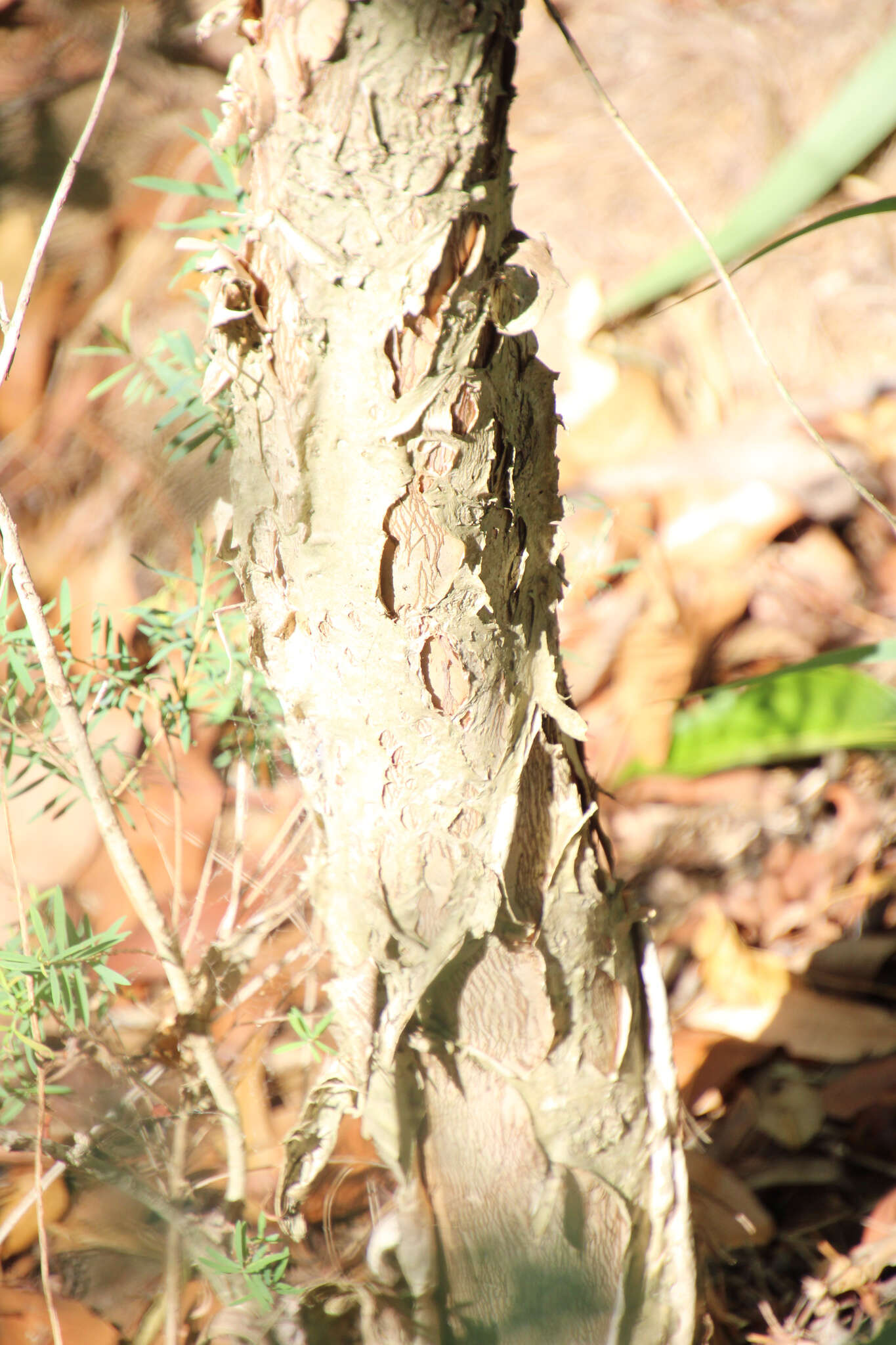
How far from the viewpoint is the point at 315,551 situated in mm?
334

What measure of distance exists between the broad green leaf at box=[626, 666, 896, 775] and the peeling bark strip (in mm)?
362

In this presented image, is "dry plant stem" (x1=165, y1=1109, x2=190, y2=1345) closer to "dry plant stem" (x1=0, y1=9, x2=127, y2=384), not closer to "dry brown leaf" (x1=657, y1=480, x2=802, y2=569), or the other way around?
"dry plant stem" (x1=0, y1=9, x2=127, y2=384)

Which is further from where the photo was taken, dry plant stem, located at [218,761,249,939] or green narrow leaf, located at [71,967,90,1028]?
dry plant stem, located at [218,761,249,939]

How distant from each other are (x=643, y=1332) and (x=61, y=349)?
3.21 ft

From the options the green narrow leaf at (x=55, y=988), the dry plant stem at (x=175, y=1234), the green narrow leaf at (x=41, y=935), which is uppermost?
the green narrow leaf at (x=41, y=935)

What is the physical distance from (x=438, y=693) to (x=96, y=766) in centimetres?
17

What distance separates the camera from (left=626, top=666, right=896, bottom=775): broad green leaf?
0.75 meters

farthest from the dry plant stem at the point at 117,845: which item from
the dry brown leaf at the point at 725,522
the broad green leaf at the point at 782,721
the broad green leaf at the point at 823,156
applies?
the dry brown leaf at the point at 725,522

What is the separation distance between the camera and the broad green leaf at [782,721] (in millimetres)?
747

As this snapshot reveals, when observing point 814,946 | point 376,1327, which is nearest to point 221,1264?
point 376,1327

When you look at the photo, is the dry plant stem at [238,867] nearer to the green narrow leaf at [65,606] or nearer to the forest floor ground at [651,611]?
the forest floor ground at [651,611]

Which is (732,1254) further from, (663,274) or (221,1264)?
(663,274)

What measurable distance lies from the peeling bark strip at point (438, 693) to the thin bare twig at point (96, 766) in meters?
0.04

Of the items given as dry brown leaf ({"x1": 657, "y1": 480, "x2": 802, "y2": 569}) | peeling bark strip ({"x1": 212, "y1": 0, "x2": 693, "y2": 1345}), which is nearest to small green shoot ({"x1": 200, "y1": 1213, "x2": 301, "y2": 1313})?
peeling bark strip ({"x1": 212, "y1": 0, "x2": 693, "y2": 1345})
